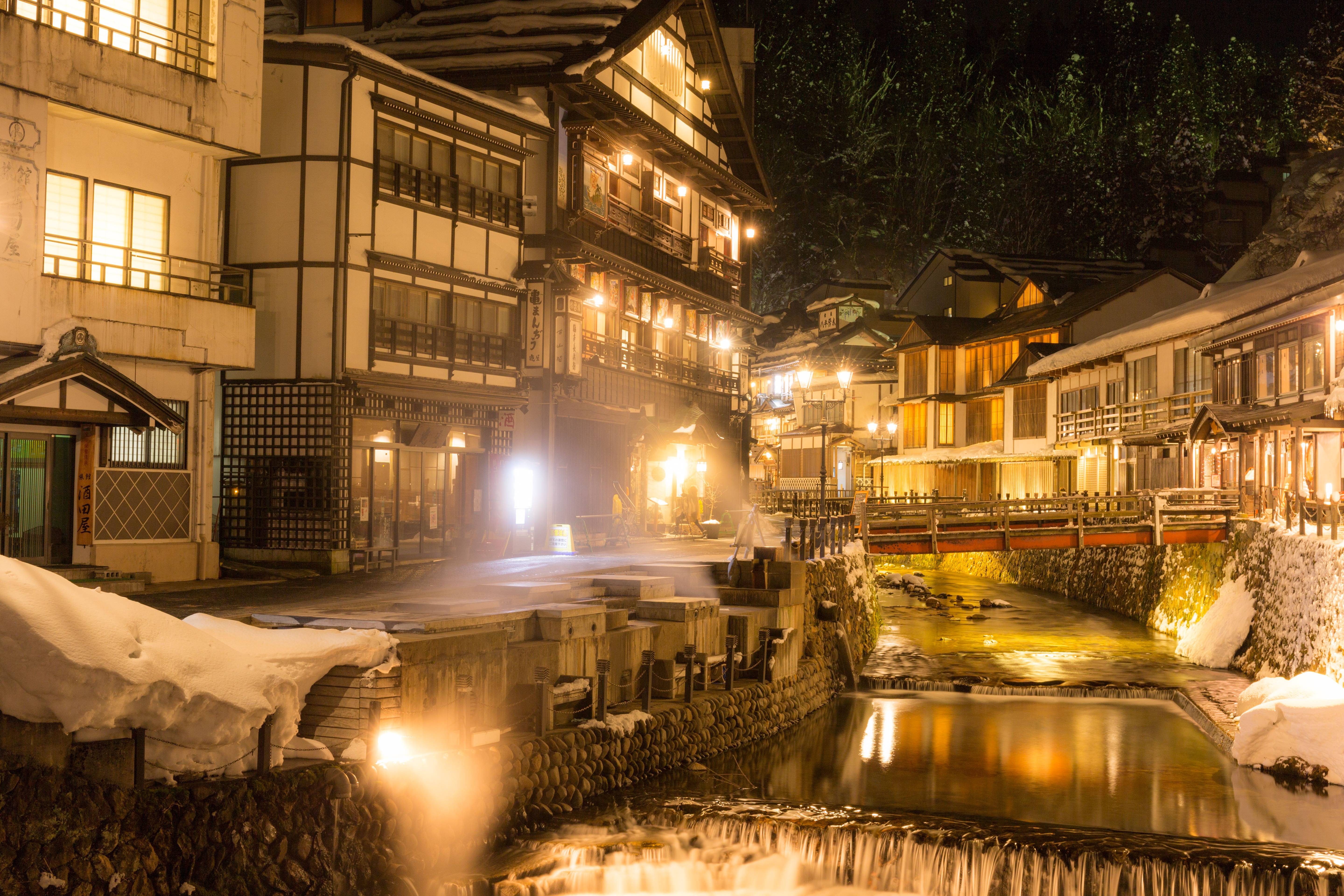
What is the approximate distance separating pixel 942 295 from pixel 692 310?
96.7 feet

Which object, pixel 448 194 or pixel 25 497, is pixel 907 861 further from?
pixel 448 194

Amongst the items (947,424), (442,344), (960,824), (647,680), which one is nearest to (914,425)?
(947,424)

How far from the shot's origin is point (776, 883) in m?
13.6

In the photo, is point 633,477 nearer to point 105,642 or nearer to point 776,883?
point 776,883

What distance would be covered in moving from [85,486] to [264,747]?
11058mm

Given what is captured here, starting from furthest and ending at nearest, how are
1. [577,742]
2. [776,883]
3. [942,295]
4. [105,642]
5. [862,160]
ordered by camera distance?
[862,160]
[942,295]
[577,742]
[776,883]
[105,642]

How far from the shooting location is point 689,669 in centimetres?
1798

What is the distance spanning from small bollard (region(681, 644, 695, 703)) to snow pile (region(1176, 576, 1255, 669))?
1561 centimetres

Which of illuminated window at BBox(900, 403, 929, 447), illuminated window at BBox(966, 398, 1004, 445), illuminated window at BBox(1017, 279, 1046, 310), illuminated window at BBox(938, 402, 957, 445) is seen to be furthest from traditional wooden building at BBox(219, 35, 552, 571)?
illuminated window at BBox(1017, 279, 1046, 310)

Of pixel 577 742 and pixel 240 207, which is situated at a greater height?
pixel 240 207

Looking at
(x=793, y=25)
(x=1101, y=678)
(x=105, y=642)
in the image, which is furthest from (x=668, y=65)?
(x=793, y=25)

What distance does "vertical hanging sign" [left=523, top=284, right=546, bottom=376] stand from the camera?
2889 centimetres

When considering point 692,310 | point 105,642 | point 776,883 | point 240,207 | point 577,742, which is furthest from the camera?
point 692,310

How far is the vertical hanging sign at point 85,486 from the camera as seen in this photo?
760 inches
